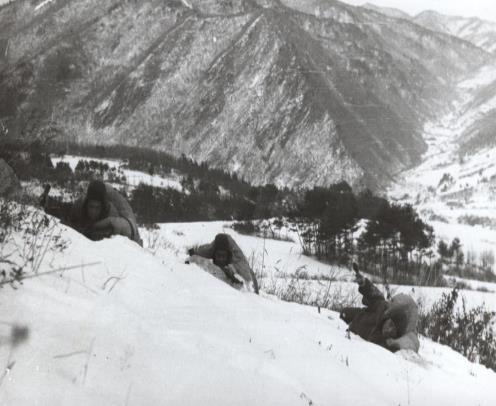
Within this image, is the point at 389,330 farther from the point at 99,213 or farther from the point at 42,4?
the point at 42,4

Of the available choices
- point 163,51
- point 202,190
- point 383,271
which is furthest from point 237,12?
point 383,271

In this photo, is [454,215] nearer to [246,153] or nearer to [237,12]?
[246,153]

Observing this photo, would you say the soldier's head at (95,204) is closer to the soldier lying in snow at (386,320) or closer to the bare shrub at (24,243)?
the bare shrub at (24,243)

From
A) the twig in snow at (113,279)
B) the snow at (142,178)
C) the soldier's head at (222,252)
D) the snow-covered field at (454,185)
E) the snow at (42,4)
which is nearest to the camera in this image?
the twig in snow at (113,279)

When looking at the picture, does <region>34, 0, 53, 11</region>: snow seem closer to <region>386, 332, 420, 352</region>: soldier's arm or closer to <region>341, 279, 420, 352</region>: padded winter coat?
<region>341, 279, 420, 352</region>: padded winter coat

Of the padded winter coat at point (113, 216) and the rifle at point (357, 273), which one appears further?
the padded winter coat at point (113, 216)

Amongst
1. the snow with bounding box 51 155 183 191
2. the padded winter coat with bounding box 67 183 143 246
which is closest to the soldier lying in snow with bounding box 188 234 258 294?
the padded winter coat with bounding box 67 183 143 246

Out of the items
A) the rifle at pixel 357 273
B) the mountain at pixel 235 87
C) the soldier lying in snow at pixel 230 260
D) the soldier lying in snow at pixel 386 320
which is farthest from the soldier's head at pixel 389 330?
the mountain at pixel 235 87

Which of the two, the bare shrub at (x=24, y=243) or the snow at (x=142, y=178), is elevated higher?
the snow at (x=142, y=178)
